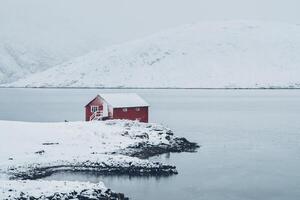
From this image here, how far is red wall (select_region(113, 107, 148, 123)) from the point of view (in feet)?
206

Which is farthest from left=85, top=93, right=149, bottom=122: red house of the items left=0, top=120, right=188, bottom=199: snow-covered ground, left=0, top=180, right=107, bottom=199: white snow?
left=0, top=180, right=107, bottom=199: white snow

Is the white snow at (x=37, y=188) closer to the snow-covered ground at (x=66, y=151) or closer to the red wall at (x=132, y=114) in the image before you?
the snow-covered ground at (x=66, y=151)

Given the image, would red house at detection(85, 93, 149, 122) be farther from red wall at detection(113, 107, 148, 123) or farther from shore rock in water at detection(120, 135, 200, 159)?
shore rock in water at detection(120, 135, 200, 159)

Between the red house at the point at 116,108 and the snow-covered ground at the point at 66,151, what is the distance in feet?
14.8

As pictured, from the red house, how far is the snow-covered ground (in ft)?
14.8

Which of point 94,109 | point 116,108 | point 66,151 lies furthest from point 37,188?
point 94,109

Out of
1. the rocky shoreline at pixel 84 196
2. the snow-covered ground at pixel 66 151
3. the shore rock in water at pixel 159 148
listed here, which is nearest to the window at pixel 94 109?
the snow-covered ground at pixel 66 151

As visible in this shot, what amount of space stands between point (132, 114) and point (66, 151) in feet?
71.0

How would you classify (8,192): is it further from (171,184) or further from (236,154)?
(236,154)

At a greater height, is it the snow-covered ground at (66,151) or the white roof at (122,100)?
the white roof at (122,100)

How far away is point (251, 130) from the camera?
236 feet

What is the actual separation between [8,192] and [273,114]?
7913cm

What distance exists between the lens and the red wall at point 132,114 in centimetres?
6275

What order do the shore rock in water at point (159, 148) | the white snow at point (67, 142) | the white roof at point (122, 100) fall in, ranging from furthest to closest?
the white roof at point (122, 100)
the shore rock in water at point (159, 148)
the white snow at point (67, 142)
